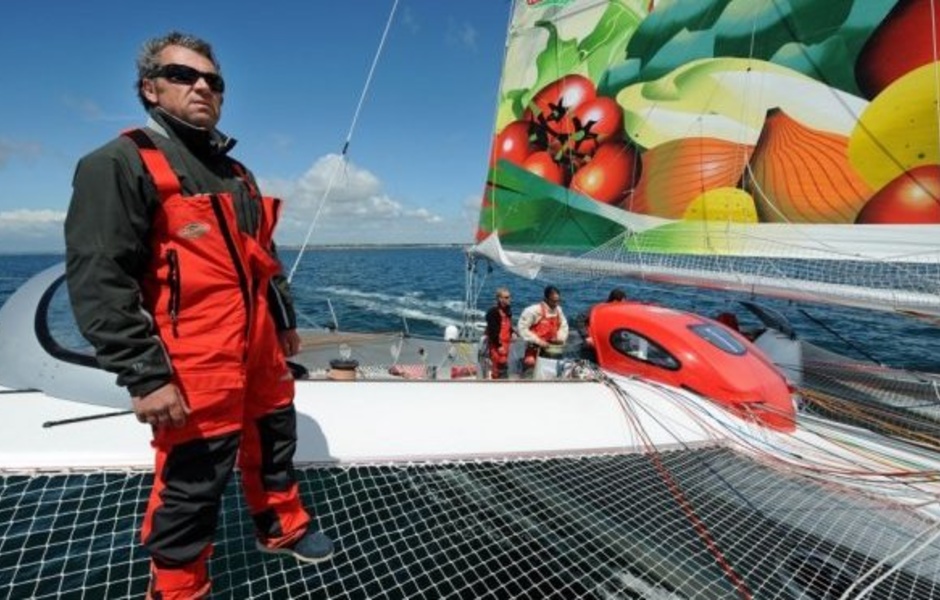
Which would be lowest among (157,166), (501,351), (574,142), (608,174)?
(501,351)

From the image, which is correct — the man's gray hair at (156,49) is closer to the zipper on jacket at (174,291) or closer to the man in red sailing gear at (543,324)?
the zipper on jacket at (174,291)

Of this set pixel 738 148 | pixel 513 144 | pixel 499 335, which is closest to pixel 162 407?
pixel 499 335

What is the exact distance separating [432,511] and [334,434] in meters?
0.66

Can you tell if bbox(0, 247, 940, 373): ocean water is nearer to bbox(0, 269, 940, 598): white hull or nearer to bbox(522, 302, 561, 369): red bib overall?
bbox(522, 302, 561, 369): red bib overall

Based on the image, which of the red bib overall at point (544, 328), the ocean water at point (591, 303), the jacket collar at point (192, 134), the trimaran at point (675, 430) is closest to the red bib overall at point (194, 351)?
the jacket collar at point (192, 134)

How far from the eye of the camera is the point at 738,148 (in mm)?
6211

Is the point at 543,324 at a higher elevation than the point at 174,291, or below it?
below

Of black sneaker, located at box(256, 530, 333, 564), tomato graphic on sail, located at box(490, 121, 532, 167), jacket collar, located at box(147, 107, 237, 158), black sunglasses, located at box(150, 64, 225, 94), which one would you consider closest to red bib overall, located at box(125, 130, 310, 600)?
jacket collar, located at box(147, 107, 237, 158)

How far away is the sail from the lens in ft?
16.0

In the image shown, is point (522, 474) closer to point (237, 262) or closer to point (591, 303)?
point (237, 262)

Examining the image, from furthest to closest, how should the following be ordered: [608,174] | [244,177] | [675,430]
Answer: [608,174], [675,430], [244,177]

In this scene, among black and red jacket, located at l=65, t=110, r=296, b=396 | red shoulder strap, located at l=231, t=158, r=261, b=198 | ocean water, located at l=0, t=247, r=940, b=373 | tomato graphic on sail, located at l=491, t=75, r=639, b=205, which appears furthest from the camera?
ocean water, located at l=0, t=247, r=940, b=373

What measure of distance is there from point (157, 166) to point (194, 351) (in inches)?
21.9

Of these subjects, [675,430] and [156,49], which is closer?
[156,49]
